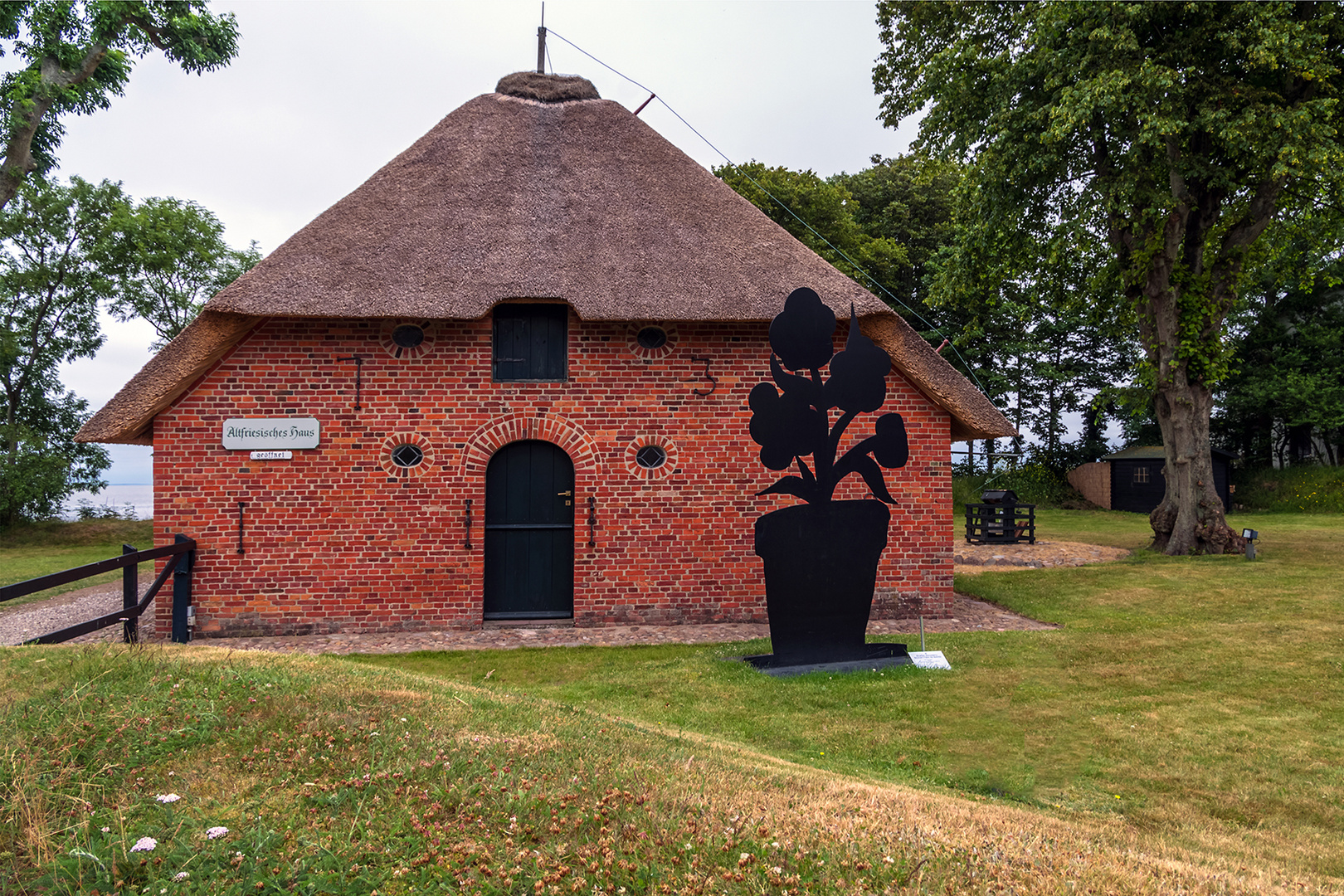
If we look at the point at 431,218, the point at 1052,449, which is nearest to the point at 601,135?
the point at 431,218

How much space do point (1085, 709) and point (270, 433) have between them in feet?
27.3

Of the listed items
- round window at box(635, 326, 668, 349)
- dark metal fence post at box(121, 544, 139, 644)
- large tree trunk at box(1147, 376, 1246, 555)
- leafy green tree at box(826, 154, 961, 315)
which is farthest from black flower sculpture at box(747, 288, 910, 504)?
leafy green tree at box(826, 154, 961, 315)

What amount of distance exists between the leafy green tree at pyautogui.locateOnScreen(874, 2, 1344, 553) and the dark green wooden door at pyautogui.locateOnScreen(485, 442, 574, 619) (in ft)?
30.6

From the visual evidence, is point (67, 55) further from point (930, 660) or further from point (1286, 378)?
point (1286, 378)

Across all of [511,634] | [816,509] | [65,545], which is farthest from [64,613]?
[65,545]

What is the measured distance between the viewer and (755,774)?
3.61 metres

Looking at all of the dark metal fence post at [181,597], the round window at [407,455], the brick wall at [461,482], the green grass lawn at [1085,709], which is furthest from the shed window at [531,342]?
the dark metal fence post at [181,597]

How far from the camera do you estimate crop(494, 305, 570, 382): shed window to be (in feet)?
28.3

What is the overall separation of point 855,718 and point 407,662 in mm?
4179

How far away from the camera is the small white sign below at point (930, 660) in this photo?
6.60 meters

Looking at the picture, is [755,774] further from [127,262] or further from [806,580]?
[127,262]

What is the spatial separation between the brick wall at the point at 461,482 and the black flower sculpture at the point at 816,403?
6.92ft

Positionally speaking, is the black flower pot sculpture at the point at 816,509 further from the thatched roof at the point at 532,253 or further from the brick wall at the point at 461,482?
the brick wall at the point at 461,482

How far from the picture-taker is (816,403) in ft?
21.7
